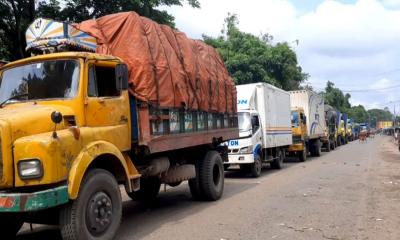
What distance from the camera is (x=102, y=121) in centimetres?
676

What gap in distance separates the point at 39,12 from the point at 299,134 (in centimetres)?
1295

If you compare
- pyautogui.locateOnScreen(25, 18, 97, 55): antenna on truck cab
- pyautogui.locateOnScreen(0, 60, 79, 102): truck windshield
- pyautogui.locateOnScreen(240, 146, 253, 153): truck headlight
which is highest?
pyautogui.locateOnScreen(25, 18, 97, 55): antenna on truck cab

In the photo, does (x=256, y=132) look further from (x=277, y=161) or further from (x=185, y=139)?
(x=185, y=139)

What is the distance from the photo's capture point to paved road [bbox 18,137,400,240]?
7281 mm

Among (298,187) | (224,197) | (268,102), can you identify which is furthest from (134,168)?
(268,102)

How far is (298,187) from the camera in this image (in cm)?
1254

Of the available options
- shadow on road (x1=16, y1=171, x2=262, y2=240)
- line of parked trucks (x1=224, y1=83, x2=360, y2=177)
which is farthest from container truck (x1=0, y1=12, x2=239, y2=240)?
line of parked trucks (x1=224, y1=83, x2=360, y2=177)

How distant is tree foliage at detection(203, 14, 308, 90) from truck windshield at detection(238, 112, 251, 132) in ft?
56.3

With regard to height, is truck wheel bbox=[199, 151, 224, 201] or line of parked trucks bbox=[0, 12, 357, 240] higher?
line of parked trucks bbox=[0, 12, 357, 240]

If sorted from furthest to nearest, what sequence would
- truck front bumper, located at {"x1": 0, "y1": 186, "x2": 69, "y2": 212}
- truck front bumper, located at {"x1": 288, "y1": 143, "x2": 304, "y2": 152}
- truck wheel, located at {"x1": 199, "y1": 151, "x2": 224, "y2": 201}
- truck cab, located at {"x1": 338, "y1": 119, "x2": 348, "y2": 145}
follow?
truck cab, located at {"x1": 338, "y1": 119, "x2": 348, "y2": 145}, truck front bumper, located at {"x1": 288, "y1": 143, "x2": 304, "y2": 152}, truck wheel, located at {"x1": 199, "y1": 151, "x2": 224, "y2": 201}, truck front bumper, located at {"x1": 0, "y1": 186, "x2": 69, "y2": 212}

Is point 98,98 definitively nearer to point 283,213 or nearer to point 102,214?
point 102,214

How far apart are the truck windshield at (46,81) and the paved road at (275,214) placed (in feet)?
7.61

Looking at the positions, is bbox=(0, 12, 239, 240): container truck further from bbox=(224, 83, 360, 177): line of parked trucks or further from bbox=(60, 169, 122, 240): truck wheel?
bbox=(224, 83, 360, 177): line of parked trucks

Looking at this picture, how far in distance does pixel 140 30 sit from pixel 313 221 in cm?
439
